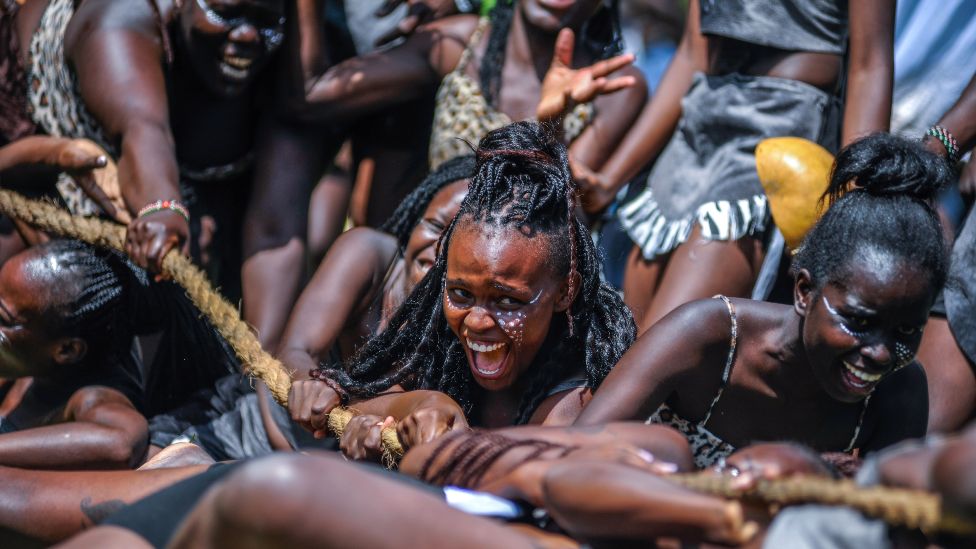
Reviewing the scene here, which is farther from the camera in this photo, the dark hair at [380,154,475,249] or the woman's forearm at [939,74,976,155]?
the dark hair at [380,154,475,249]

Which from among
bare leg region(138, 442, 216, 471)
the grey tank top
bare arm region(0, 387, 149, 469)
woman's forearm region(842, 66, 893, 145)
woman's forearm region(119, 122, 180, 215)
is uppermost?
the grey tank top

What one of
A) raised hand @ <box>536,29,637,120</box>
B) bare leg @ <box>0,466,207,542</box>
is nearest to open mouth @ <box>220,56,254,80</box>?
raised hand @ <box>536,29,637,120</box>

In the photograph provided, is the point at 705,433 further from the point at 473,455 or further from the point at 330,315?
the point at 330,315

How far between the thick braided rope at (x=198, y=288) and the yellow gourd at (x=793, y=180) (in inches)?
47.3

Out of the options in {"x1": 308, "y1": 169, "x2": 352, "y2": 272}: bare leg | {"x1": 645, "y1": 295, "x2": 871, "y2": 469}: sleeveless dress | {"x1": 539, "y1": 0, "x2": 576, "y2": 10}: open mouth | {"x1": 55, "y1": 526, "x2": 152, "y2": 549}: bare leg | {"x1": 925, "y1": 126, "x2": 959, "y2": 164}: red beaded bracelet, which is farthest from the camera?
{"x1": 308, "y1": 169, "x2": 352, "y2": 272}: bare leg

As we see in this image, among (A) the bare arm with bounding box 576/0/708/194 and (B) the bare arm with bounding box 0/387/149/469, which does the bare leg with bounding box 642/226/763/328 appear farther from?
(B) the bare arm with bounding box 0/387/149/469

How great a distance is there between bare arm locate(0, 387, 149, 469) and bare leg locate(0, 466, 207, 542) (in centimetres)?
8

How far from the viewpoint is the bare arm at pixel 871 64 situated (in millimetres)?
3293

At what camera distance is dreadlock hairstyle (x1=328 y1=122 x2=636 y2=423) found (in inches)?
110

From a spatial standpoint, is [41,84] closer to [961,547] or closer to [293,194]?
[293,194]

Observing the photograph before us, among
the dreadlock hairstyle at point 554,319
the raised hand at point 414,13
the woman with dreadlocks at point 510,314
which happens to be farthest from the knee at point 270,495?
the raised hand at point 414,13

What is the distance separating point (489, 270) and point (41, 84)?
2062 millimetres

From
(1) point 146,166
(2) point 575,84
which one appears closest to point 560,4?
(2) point 575,84

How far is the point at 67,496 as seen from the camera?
280 centimetres
